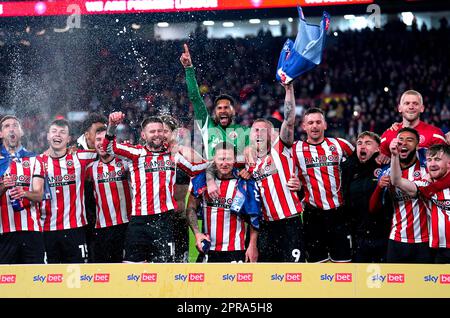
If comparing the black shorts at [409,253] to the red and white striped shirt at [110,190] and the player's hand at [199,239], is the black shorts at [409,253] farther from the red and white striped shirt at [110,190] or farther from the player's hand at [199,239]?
the red and white striped shirt at [110,190]

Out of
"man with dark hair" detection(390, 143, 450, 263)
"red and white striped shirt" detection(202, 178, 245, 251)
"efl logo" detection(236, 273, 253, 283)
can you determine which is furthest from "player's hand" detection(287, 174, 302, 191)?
"efl logo" detection(236, 273, 253, 283)

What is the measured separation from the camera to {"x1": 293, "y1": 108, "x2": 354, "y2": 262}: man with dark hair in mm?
6645

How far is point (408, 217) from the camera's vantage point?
6.29 metres

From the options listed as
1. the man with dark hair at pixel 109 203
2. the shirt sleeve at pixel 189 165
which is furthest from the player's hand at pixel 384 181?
the man with dark hair at pixel 109 203

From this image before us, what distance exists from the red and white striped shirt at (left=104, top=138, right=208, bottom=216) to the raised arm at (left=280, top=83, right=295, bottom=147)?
0.71 metres

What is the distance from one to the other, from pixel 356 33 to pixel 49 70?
→ 31.7 feet

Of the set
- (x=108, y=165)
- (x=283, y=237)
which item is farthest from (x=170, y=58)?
(x=283, y=237)

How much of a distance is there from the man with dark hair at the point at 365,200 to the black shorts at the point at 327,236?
0.39 feet

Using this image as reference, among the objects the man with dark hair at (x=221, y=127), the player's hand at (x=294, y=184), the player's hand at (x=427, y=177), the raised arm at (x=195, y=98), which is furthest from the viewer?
the raised arm at (x=195, y=98)

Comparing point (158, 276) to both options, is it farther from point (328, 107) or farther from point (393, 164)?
point (328, 107)

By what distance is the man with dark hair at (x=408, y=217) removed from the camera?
20.5 feet

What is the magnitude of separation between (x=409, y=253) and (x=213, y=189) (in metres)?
1.62

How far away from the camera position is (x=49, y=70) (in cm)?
1021

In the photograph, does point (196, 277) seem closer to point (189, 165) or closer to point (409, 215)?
point (189, 165)
